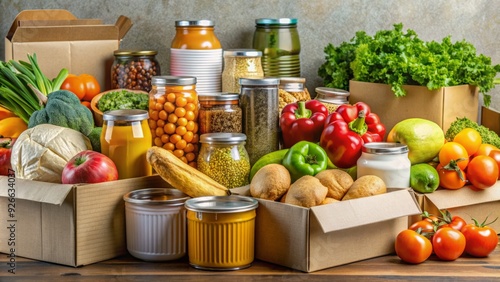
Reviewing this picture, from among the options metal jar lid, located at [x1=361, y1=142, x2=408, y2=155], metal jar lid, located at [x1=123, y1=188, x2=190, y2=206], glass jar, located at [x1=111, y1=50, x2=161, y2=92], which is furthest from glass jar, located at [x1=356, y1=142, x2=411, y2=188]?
glass jar, located at [x1=111, y1=50, x2=161, y2=92]

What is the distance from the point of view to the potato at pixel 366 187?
1.94 m

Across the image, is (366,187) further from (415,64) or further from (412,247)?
(415,64)

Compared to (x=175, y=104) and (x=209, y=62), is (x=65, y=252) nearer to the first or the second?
(x=175, y=104)

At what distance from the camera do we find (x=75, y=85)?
248cm

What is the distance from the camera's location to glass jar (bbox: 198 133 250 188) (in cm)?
206

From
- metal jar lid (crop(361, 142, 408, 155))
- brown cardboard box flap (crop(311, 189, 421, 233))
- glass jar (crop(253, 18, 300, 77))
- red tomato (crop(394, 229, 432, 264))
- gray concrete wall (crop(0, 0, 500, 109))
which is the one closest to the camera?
brown cardboard box flap (crop(311, 189, 421, 233))

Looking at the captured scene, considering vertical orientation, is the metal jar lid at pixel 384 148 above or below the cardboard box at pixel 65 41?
below

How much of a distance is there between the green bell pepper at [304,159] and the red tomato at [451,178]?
0.32 meters

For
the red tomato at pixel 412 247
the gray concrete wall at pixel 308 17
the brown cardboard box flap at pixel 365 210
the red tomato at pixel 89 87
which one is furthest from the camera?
the gray concrete wall at pixel 308 17

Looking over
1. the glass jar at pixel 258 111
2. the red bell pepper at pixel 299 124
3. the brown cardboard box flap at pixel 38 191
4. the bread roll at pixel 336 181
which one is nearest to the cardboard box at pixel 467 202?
the bread roll at pixel 336 181

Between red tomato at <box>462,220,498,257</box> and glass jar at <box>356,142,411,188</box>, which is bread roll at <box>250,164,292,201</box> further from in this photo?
red tomato at <box>462,220,498,257</box>

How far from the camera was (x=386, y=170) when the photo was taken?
2037 mm

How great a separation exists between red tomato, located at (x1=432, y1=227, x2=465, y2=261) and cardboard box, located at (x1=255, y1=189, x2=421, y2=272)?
0.26ft

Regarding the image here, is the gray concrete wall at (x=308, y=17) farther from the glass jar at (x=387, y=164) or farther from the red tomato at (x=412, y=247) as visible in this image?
the red tomato at (x=412, y=247)
